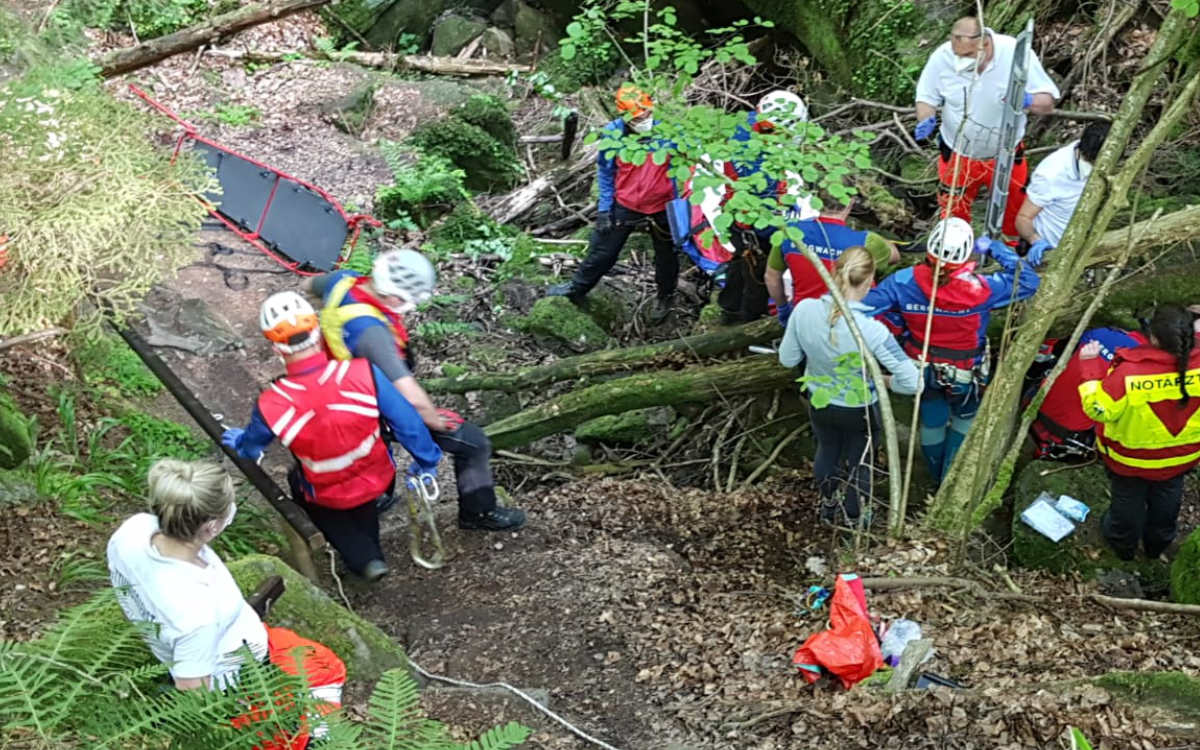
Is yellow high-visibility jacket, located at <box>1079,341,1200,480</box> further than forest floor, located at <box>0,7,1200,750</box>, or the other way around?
yellow high-visibility jacket, located at <box>1079,341,1200,480</box>

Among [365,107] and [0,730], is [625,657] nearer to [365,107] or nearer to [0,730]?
[0,730]

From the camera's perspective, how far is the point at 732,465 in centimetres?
750

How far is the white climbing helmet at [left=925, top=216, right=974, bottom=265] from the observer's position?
5.49 meters

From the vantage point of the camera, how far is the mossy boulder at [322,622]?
4.29 meters

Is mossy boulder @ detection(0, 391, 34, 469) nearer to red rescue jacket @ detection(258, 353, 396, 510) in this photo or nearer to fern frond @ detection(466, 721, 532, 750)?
red rescue jacket @ detection(258, 353, 396, 510)

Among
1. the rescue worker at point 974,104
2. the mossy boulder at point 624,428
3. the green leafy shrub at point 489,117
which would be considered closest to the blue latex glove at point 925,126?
the rescue worker at point 974,104

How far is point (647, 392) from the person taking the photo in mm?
7215

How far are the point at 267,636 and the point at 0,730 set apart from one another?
0.99 meters

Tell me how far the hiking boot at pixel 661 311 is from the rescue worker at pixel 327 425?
14.0 feet

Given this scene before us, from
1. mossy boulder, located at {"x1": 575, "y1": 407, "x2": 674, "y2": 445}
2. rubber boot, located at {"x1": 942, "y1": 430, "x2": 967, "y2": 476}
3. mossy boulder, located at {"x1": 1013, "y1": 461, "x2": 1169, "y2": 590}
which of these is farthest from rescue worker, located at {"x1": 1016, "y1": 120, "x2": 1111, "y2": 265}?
mossy boulder, located at {"x1": 575, "y1": 407, "x2": 674, "y2": 445}

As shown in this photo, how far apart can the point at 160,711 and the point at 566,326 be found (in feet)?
22.4

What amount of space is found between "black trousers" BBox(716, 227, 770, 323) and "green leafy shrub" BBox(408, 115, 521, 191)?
5.25m

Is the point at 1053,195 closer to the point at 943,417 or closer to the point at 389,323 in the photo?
the point at 943,417

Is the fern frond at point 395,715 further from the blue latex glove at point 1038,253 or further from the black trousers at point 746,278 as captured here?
the blue latex glove at point 1038,253
